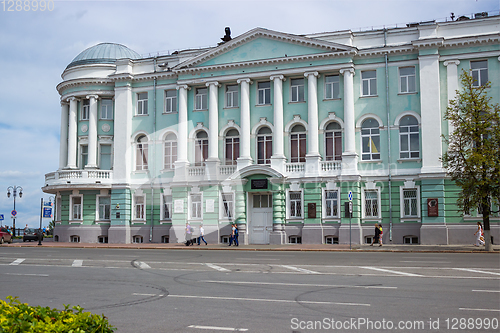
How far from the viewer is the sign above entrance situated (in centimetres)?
3575

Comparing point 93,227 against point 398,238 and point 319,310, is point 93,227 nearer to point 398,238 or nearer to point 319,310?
point 398,238

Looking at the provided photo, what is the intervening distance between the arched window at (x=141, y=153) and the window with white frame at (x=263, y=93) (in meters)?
9.65

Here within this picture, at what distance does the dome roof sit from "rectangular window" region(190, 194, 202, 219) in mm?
13613

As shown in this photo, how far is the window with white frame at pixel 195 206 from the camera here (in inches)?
1494

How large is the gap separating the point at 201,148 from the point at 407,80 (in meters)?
15.5

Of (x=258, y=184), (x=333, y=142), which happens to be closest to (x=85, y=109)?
(x=258, y=184)

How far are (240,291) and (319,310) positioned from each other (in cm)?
302

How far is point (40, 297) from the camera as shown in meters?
12.0

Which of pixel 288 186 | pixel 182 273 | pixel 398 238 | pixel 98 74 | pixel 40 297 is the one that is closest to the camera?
pixel 40 297

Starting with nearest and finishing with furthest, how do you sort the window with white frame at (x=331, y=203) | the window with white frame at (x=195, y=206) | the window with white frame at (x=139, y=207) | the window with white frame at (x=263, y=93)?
the window with white frame at (x=331, y=203), the window with white frame at (x=195, y=206), the window with white frame at (x=263, y=93), the window with white frame at (x=139, y=207)

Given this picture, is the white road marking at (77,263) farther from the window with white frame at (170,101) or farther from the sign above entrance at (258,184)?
the window with white frame at (170,101)

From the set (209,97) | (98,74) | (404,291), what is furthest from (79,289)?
(98,74)

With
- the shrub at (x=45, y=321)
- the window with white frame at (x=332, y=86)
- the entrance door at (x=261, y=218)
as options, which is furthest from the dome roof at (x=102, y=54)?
the shrub at (x=45, y=321)

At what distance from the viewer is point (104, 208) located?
41.1 m
